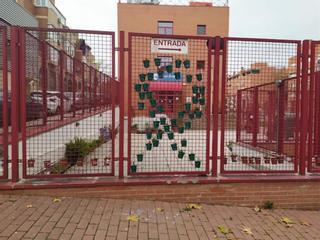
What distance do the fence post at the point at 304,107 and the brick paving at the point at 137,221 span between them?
0.89m

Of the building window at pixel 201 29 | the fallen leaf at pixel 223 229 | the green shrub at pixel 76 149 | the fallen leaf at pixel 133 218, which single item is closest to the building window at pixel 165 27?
the building window at pixel 201 29

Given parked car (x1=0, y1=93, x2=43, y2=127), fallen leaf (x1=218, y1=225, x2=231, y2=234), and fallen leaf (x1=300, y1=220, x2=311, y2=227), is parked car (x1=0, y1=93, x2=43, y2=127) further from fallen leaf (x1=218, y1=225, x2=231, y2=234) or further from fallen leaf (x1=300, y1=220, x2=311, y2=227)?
fallen leaf (x1=300, y1=220, x2=311, y2=227)

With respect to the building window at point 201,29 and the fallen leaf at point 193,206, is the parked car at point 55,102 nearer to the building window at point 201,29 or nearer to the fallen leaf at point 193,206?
the fallen leaf at point 193,206

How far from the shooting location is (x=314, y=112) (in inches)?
224

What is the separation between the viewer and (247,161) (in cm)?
557

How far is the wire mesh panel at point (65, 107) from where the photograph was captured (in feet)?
16.3

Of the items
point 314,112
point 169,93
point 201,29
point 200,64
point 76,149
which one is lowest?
point 76,149

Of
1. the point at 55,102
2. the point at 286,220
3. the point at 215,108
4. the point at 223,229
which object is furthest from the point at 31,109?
the point at 286,220

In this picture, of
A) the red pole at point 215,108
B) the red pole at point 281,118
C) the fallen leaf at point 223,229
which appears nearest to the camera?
the fallen leaf at point 223,229

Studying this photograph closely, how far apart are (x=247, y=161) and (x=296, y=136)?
2.98 ft

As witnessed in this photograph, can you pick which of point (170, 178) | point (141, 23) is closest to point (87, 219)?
point (170, 178)

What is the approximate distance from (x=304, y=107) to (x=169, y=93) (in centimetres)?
226

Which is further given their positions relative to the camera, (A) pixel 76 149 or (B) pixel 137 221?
(A) pixel 76 149

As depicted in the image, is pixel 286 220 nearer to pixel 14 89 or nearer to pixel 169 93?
pixel 169 93
